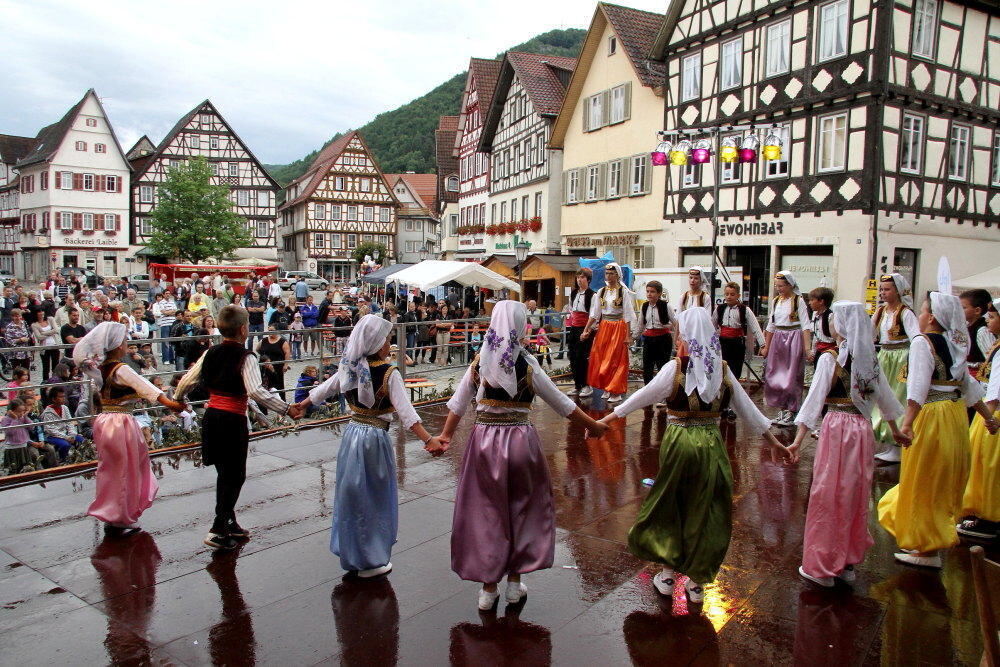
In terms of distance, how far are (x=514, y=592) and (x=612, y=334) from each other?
21.3ft

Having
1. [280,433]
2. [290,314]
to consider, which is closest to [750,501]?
[280,433]

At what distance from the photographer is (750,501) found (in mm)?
6699

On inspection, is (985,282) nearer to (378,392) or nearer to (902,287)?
(902,287)

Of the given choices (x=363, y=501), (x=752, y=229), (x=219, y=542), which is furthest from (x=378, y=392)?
(x=752, y=229)

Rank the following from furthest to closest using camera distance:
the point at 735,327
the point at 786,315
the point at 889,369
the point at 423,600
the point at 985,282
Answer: the point at 985,282, the point at 735,327, the point at 786,315, the point at 889,369, the point at 423,600

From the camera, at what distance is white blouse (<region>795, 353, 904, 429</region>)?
4957 mm

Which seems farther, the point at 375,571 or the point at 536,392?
the point at 375,571

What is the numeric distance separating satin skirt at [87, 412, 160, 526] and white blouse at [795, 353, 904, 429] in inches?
192

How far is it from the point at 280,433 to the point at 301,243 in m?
61.7

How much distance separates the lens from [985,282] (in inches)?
784

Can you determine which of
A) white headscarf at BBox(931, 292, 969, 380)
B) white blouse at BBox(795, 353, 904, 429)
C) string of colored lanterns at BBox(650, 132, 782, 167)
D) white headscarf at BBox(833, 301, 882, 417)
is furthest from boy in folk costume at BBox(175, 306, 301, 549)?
string of colored lanterns at BBox(650, 132, 782, 167)

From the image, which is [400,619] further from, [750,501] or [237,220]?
[237,220]

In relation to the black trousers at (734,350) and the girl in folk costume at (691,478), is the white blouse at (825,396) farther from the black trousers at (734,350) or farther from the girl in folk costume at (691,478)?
the black trousers at (734,350)

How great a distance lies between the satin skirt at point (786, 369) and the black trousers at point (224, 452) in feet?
23.4
